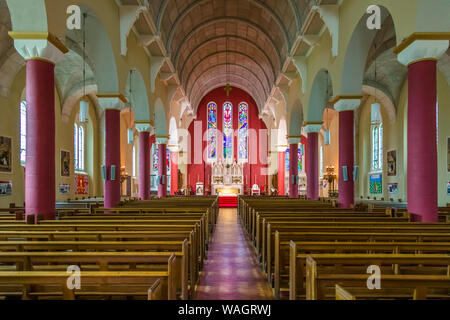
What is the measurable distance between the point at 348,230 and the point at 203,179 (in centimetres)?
2693

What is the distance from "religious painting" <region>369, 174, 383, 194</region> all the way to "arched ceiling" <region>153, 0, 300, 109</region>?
839 cm

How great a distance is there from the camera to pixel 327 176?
24.1 m

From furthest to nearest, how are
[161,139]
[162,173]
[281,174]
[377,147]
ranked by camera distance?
[281,174] < [377,147] < [161,139] < [162,173]

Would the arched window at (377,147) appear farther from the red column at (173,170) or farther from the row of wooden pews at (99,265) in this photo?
the row of wooden pews at (99,265)

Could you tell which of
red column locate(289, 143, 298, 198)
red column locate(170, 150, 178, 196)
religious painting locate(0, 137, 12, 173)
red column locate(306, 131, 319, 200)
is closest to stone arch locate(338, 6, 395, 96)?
red column locate(306, 131, 319, 200)

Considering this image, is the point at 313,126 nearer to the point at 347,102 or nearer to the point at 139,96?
the point at 347,102

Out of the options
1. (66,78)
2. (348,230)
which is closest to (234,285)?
(348,230)

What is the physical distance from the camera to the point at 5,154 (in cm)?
1455

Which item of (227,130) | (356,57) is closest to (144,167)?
(356,57)

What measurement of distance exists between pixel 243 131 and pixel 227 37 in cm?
1217
